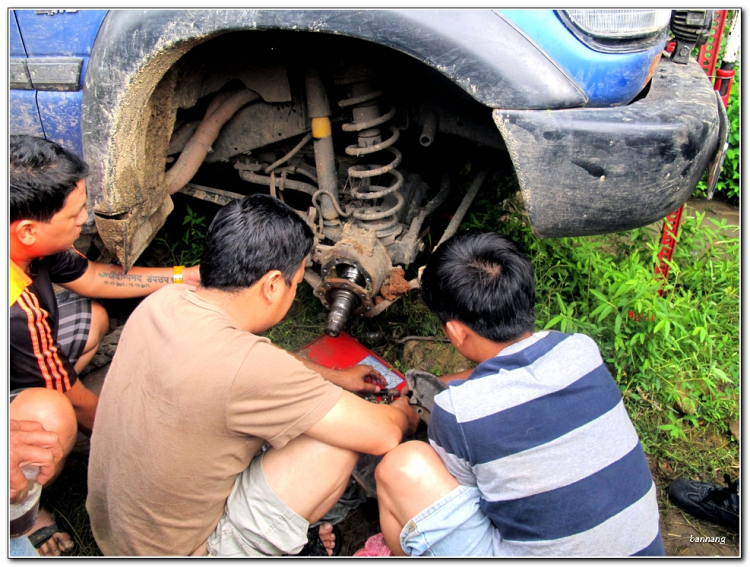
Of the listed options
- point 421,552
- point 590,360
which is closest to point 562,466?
point 590,360

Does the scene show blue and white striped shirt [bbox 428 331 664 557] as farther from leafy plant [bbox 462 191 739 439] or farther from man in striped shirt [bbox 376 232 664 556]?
leafy plant [bbox 462 191 739 439]

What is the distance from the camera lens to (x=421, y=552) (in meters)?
1.74

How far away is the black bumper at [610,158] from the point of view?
178 cm

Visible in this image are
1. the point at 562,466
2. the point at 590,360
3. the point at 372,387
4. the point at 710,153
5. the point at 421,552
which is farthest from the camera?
the point at 372,387

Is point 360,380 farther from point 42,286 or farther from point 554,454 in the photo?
point 42,286

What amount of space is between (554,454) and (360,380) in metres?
1.14

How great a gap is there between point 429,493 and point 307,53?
5.79ft

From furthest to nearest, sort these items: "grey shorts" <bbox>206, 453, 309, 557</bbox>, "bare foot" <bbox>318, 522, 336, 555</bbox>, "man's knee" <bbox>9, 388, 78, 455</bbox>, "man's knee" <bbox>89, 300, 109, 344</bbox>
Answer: "man's knee" <bbox>89, 300, 109, 344</bbox>
"bare foot" <bbox>318, 522, 336, 555</bbox>
"man's knee" <bbox>9, 388, 78, 455</bbox>
"grey shorts" <bbox>206, 453, 309, 557</bbox>

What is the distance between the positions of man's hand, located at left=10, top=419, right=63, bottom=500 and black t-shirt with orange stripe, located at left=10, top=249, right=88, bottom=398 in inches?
9.7

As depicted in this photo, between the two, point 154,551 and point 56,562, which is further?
point 56,562

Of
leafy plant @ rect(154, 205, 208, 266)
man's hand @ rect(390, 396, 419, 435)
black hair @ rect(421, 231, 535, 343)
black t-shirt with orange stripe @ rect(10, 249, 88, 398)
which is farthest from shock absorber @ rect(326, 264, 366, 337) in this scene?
leafy plant @ rect(154, 205, 208, 266)

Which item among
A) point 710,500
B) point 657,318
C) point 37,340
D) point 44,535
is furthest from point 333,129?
point 710,500

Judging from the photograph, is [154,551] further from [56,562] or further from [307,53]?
[307,53]

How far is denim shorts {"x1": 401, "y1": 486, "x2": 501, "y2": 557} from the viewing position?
5.53ft
